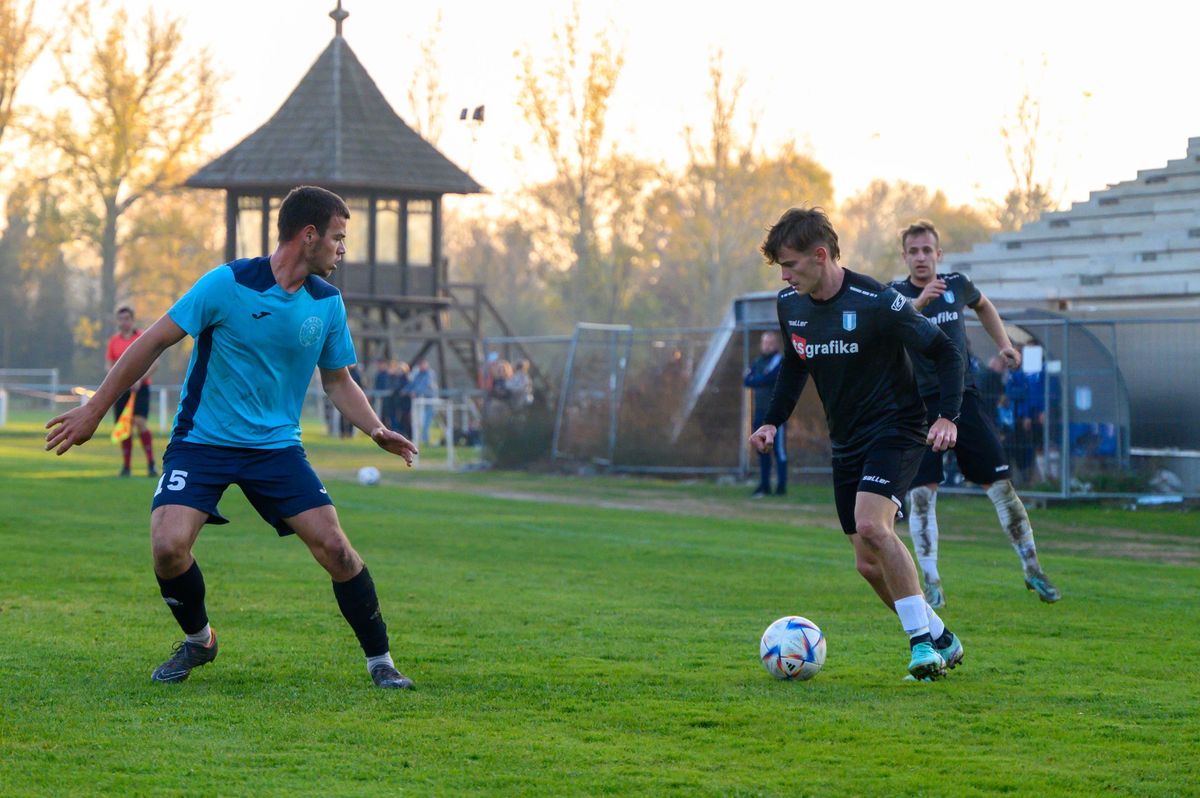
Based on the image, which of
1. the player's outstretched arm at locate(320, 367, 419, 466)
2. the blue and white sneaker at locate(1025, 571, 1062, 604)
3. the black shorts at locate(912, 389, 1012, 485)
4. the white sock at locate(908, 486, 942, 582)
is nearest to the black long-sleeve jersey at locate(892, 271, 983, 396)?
the black shorts at locate(912, 389, 1012, 485)

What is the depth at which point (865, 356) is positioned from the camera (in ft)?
23.0

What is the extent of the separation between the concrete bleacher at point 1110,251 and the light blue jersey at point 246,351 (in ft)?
54.2

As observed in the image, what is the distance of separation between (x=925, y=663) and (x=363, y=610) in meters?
2.34

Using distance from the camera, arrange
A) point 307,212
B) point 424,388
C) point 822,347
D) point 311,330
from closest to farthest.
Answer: point 307,212
point 311,330
point 822,347
point 424,388

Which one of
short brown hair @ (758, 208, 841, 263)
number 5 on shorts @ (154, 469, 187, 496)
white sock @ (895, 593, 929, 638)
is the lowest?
white sock @ (895, 593, 929, 638)

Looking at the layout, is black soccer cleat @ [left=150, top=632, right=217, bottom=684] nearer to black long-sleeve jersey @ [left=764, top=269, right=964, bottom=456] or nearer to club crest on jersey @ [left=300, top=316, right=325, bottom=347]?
club crest on jersey @ [left=300, top=316, right=325, bottom=347]

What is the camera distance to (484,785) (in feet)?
16.7

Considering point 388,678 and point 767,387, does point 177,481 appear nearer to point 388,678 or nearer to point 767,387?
point 388,678

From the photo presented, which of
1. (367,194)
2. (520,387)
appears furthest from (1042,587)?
(367,194)

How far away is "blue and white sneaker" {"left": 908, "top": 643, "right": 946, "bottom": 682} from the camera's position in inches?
269

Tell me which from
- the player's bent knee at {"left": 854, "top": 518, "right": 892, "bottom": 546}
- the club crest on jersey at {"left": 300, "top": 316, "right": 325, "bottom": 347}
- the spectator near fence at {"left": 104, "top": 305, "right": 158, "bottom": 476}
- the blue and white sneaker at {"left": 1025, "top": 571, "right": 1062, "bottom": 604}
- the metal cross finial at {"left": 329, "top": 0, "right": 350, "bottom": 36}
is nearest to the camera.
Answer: the club crest on jersey at {"left": 300, "top": 316, "right": 325, "bottom": 347}

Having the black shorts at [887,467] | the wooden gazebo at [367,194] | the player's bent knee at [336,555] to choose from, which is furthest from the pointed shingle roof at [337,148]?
the player's bent knee at [336,555]

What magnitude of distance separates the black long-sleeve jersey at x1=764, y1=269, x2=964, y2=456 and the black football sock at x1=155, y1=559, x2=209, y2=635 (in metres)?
2.74

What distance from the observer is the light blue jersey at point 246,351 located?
6.53 m
